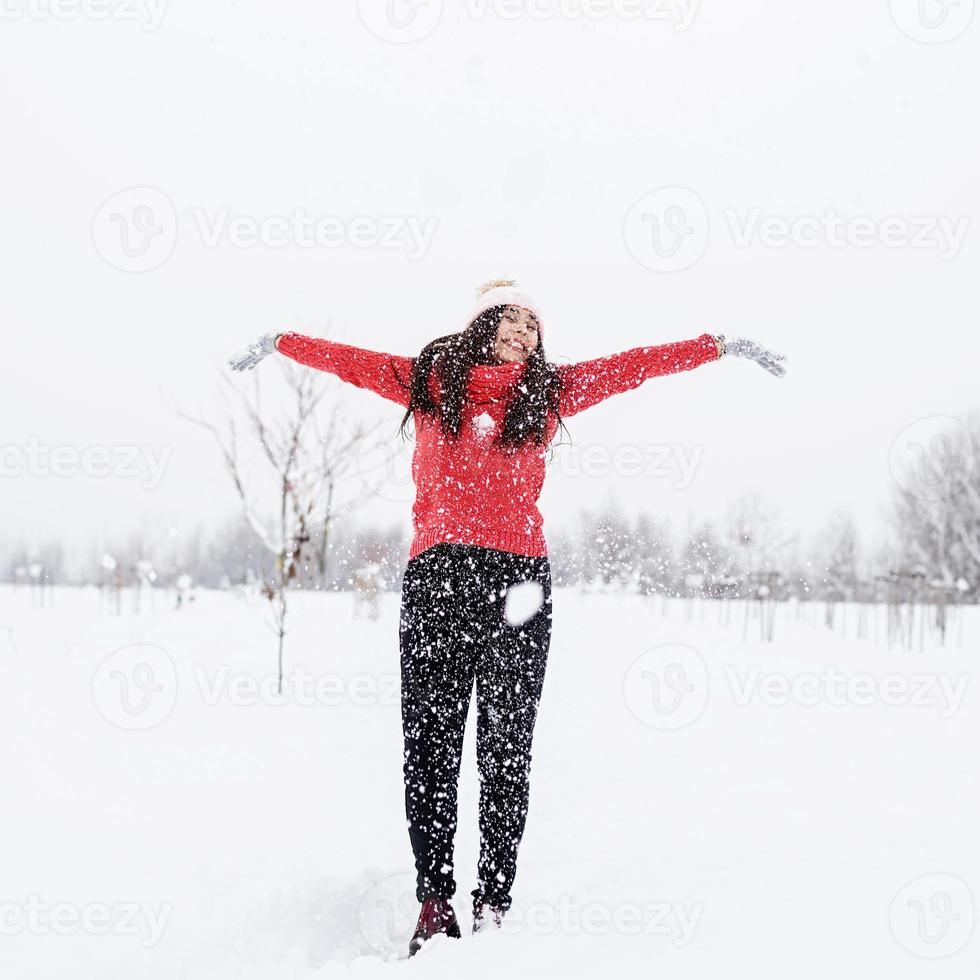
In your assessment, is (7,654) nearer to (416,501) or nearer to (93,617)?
(93,617)

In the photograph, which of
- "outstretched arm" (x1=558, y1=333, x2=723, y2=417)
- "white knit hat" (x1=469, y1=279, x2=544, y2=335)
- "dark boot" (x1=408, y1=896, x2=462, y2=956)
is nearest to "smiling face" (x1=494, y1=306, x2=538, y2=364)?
"white knit hat" (x1=469, y1=279, x2=544, y2=335)

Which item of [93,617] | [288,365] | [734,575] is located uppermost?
[288,365]

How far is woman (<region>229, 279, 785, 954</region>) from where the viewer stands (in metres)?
2.14

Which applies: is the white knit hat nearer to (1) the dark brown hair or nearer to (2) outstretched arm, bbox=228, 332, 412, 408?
(1) the dark brown hair

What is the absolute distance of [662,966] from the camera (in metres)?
1.73

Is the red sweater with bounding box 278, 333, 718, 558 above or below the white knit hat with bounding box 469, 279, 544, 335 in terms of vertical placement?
below

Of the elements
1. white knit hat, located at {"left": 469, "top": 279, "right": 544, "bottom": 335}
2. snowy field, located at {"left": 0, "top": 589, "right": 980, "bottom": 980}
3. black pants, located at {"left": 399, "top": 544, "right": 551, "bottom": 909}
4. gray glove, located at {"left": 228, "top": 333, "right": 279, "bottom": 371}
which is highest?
white knit hat, located at {"left": 469, "top": 279, "right": 544, "bottom": 335}

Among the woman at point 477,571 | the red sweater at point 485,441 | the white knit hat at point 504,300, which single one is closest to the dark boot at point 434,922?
the woman at point 477,571

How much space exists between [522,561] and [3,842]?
230 cm

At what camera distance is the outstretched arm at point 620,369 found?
2.27 m

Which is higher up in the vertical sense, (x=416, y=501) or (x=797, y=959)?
(x=416, y=501)

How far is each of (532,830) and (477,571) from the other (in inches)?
69.3

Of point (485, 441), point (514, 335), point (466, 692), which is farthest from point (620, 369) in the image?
point (466, 692)

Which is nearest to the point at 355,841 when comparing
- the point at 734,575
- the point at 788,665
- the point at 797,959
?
the point at 797,959
